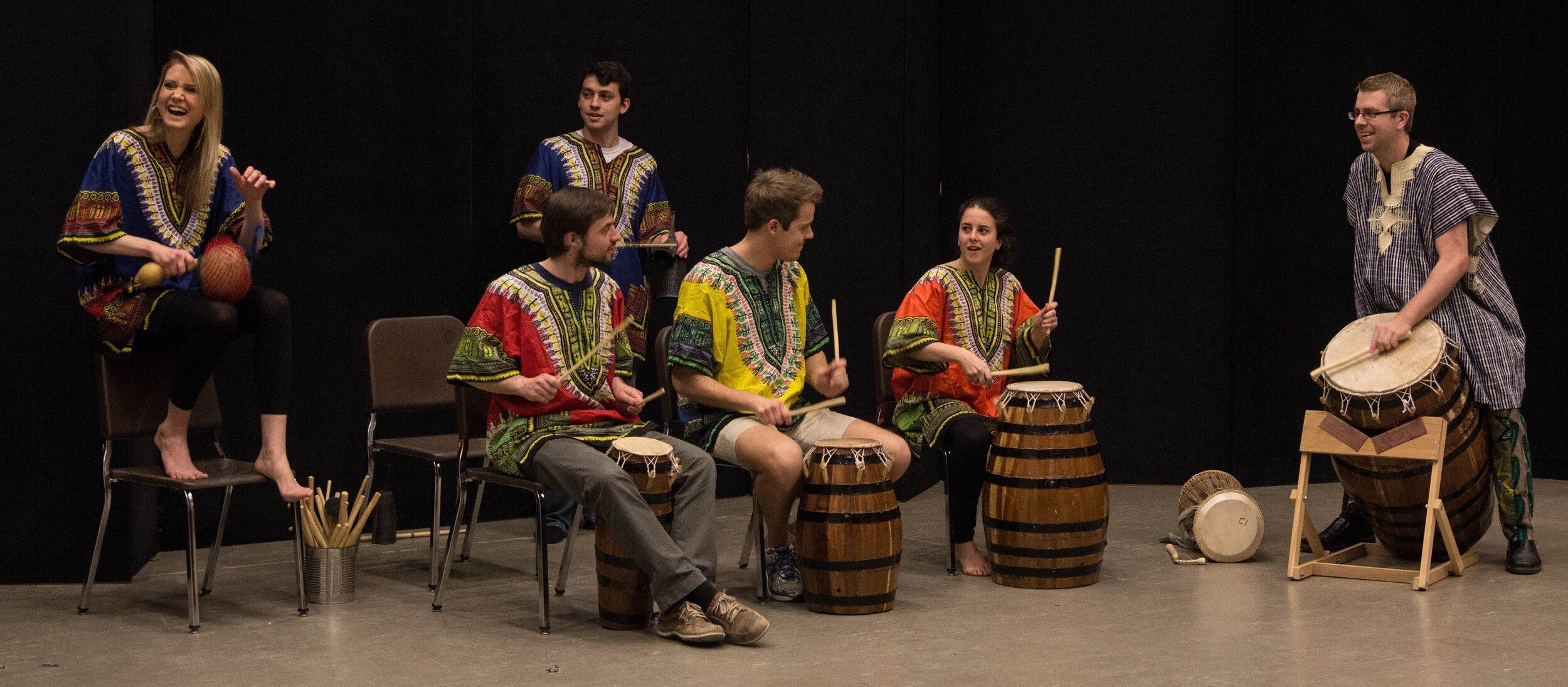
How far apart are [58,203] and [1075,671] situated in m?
3.08

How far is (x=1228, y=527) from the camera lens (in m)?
4.92

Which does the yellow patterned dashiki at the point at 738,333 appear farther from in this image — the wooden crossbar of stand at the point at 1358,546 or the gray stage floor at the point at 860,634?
the wooden crossbar of stand at the point at 1358,546

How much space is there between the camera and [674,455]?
13.4ft

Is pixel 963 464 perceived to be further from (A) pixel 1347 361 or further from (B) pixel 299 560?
(B) pixel 299 560

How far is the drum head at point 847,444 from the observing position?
421 cm

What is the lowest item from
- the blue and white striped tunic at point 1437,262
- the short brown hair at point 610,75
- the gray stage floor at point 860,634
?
the gray stage floor at point 860,634

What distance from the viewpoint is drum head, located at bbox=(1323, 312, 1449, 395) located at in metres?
4.49

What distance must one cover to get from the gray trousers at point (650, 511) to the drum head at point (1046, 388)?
3.23 ft

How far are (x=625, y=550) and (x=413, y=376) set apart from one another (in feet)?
3.90

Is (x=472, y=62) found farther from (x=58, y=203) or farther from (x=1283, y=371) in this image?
(x=1283, y=371)

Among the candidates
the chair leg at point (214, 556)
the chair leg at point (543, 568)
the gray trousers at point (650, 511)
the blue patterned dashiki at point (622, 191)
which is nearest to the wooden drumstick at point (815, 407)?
the gray trousers at point (650, 511)

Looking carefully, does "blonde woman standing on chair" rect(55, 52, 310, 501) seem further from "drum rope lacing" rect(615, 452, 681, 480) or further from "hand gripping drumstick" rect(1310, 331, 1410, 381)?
"hand gripping drumstick" rect(1310, 331, 1410, 381)

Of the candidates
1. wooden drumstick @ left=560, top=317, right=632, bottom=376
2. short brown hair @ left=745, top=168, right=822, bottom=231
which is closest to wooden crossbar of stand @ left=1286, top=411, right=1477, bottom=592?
short brown hair @ left=745, top=168, right=822, bottom=231

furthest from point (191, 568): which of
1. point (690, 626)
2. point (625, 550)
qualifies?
point (690, 626)
